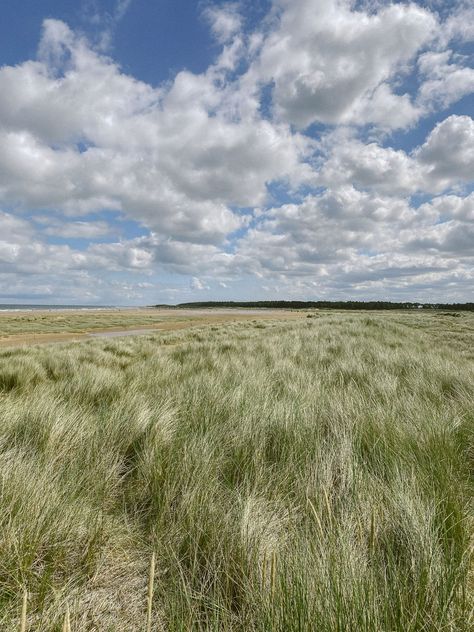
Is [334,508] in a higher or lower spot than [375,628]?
lower

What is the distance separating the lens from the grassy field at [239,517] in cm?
128

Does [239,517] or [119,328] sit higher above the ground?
[239,517]

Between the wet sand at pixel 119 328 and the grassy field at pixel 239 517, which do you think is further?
the wet sand at pixel 119 328

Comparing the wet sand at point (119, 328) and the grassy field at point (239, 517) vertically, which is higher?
the grassy field at point (239, 517)

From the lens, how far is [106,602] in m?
1.41

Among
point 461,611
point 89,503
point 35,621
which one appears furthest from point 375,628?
point 89,503

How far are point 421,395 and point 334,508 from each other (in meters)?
3.52

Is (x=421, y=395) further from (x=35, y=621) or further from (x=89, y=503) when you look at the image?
(x=35, y=621)

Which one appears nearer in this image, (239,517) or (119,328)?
(239,517)

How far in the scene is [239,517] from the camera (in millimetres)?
1744

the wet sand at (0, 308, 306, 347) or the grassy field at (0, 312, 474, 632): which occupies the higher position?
the grassy field at (0, 312, 474, 632)

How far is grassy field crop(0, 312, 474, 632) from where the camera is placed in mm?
1275

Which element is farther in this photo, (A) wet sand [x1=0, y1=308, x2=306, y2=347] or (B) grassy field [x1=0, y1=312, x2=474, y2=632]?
(A) wet sand [x1=0, y1=308, x2=306, y2=347]

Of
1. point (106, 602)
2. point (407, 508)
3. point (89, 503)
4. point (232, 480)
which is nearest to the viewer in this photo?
point (106, 602)
